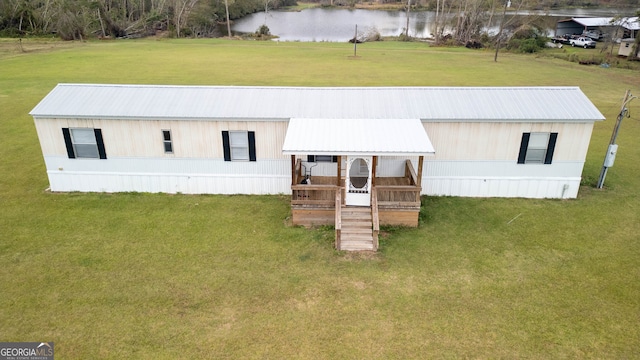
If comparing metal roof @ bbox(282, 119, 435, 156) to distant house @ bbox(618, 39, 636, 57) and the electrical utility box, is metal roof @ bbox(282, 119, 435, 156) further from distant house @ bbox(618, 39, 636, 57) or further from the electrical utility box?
distant house @ bbox(618, 39, 636, 57)

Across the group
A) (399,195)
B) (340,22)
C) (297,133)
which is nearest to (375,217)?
(399,195)

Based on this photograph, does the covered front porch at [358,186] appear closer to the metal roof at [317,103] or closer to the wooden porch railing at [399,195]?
the wooden porch railing at [399,195]

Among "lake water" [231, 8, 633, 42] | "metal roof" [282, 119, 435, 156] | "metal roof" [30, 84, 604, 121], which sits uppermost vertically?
"metal roof" [30, 84, 604, 121]

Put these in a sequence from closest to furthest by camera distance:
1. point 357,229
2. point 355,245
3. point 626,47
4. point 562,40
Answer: point 355,245
point 357,229
point 626,47
point 562,40

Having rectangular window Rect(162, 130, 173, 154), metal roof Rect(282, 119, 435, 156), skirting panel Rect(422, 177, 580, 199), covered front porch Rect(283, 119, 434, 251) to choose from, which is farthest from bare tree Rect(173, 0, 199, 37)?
skirting panel Rect(422, 177, 580, 199)

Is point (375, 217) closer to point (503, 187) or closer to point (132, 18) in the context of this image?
point (503, 187)

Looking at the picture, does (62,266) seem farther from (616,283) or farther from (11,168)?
(616,283)

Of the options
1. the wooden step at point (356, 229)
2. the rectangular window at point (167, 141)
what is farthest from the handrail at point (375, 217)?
the rectangular window at point (167, 141)
